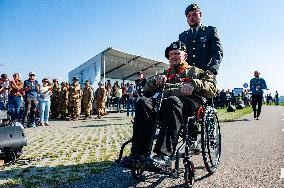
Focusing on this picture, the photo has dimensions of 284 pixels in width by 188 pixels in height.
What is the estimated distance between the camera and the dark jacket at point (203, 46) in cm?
497

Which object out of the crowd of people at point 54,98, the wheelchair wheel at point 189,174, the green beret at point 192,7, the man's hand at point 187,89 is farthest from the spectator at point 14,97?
the wheelchair wheel at point 189,174

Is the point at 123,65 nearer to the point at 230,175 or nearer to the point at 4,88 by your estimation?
the point at 4,88

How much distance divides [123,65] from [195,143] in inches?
701

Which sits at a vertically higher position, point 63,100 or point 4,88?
point 4,88

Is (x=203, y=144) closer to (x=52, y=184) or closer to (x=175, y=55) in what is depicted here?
(x=175, y=55)

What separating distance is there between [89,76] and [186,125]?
15.2 meters

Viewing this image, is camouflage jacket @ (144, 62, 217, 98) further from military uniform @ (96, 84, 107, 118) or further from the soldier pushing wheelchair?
military uniform @ (96, 84, 107, 118)

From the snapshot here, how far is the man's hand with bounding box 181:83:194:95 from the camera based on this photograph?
3789 millimetres

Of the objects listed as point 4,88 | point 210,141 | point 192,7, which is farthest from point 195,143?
point 4,88

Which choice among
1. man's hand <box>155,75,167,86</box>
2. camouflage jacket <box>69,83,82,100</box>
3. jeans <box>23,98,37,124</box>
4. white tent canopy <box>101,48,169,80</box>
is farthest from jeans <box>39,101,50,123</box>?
man's hand <box>155,75,167,86</box>

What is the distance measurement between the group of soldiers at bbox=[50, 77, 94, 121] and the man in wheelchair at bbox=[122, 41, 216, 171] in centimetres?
1220

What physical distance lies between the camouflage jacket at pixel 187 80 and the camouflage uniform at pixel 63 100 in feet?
44.4

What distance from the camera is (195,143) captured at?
4.01 m

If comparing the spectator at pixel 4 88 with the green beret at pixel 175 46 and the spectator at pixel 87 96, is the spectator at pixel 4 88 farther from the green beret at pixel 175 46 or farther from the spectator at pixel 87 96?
the green beret at pixel 175 46
